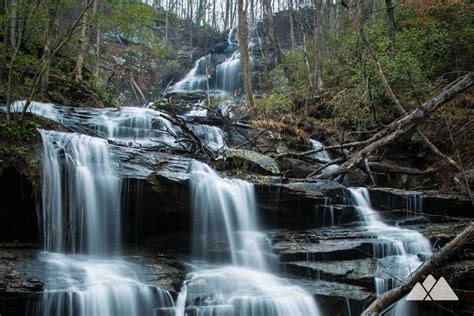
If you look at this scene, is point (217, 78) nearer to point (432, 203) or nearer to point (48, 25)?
point (48, 25)

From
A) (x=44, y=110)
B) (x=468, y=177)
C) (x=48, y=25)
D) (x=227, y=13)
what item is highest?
(x=227, y=13)

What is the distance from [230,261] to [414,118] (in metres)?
4.72

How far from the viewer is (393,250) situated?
812 cm

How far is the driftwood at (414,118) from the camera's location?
8.65 m

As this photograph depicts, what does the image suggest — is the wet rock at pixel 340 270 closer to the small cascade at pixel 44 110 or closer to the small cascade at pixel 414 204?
the small cascade at pixel 414 204

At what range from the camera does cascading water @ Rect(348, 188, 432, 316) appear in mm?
7223

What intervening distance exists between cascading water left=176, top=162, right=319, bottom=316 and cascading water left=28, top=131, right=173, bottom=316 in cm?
74

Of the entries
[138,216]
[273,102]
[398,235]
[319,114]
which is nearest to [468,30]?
[319,114]

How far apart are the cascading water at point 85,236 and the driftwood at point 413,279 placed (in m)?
3.03

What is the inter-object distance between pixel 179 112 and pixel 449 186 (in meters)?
12.1

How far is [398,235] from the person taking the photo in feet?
28.1

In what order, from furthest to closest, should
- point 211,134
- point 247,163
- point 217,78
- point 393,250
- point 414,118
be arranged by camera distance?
point 217,78
point 211,134
point 247,163
point 414,118
point 393,250

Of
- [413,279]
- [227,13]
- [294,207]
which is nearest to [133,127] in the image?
[294,207]

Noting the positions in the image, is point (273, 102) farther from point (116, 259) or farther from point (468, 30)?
point (116, 259)
